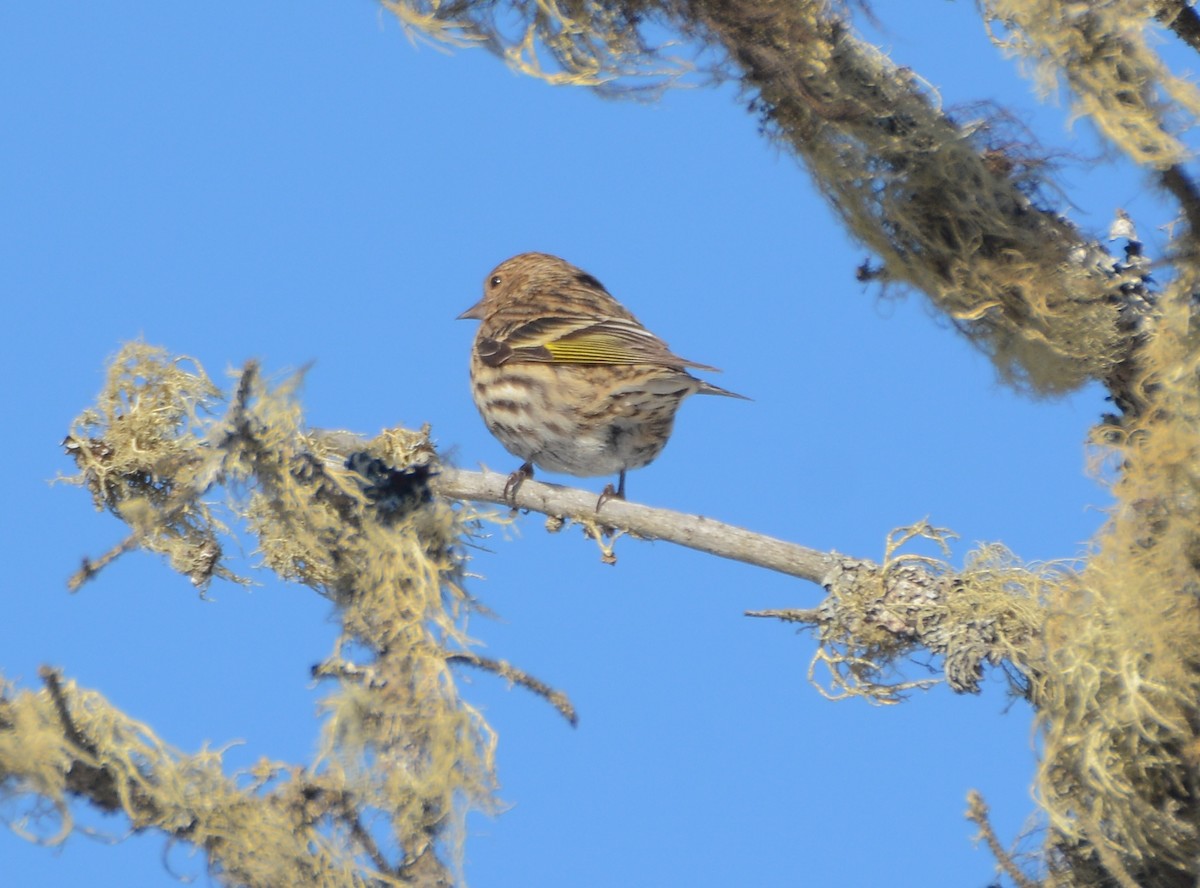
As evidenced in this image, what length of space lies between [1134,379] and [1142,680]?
1.54 meters

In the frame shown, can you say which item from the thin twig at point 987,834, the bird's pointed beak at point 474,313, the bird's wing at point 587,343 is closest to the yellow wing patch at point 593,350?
the bird's wing at point 587,343

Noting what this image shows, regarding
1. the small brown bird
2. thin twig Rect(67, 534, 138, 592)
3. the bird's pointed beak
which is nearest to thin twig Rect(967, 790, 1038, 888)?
thin twig Rect(67, 534, 138, 592)

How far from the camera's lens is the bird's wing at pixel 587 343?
20.4 ft

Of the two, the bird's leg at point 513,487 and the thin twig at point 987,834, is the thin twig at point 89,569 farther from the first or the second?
the thin twig at point 987,834

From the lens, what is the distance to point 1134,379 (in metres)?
4.76

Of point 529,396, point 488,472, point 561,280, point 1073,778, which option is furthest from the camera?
point 561,280

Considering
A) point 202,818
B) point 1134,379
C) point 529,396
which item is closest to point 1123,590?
point 1134,379

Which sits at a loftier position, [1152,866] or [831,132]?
[831,132]

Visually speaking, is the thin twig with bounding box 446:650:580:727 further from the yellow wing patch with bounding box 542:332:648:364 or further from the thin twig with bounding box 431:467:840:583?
the yellow wing patch with bounding box 542:332:648:364

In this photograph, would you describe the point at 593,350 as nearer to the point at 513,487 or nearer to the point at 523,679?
the point at 513,487

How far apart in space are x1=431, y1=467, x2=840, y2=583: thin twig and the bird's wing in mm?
854

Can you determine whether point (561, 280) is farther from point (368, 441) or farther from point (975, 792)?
point (975, 792)

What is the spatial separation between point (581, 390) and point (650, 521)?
5.26 feet

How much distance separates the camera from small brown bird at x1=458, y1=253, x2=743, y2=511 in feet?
20.5
